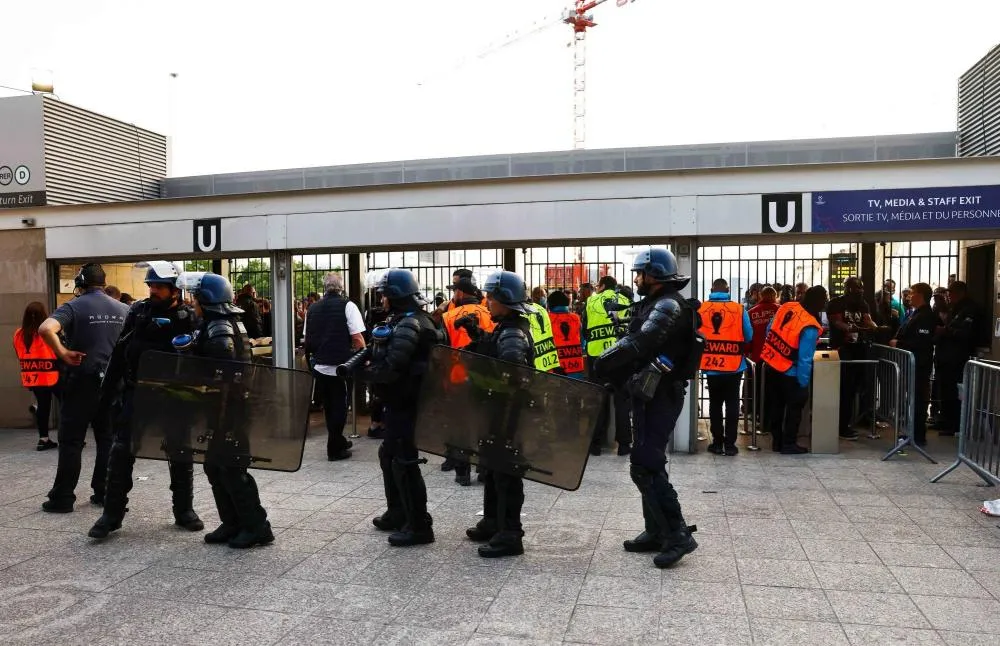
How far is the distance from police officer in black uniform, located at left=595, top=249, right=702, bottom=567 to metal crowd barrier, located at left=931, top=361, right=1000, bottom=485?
2983mm

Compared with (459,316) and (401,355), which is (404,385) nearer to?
(401,355)

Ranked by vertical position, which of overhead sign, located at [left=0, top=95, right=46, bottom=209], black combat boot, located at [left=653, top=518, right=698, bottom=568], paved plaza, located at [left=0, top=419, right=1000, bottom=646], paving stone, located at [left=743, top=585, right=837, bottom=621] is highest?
overhead sign, located at [left=0, top=95, right=46, bottom=209]

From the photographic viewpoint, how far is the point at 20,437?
9.50 m

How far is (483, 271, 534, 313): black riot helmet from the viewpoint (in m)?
4.98

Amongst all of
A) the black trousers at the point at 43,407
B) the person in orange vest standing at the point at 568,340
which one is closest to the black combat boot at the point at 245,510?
the person in orange vest standing at the point at 568,340

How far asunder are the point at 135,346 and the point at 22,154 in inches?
285

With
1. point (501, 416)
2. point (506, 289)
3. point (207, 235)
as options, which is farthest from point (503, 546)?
point (207, 235)

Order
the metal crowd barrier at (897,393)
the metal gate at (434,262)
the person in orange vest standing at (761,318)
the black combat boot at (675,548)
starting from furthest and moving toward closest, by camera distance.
Answer: the metal gate at (434,262) → the person in orange vest standing at (761,318) → the metal crowd barrier at (897,393) → the black combat boot at (675,548)

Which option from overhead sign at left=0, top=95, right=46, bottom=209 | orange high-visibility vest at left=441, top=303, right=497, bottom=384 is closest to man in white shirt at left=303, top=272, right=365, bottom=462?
orange high-visibility vest at left=441, top=303, right=497, bottom=384

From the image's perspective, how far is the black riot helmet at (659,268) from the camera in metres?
4.91

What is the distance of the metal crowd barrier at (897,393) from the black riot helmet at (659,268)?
13.1 ft

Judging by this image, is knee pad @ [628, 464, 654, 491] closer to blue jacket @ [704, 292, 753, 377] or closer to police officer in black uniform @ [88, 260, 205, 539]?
police officer in black uniform @ [88, 260, 205, 539]

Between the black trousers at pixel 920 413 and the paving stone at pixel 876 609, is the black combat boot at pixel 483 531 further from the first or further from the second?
the black trousers at pixel 920 413

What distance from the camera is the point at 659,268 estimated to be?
4.91 m
